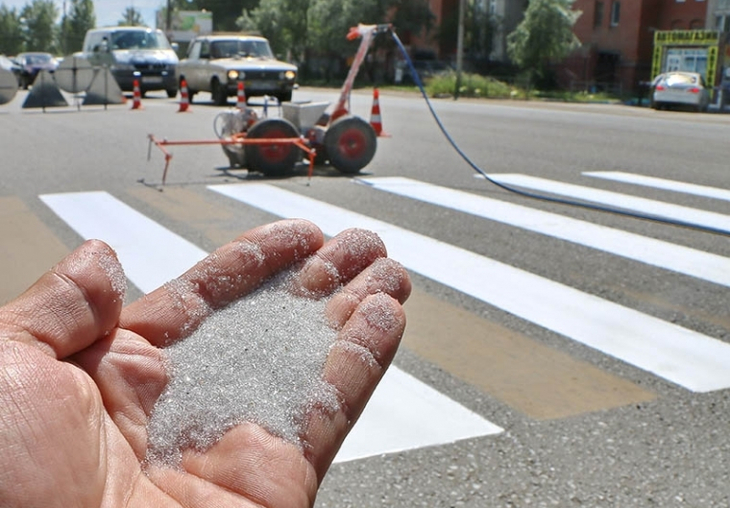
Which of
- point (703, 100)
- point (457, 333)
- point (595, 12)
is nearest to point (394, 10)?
point (595, 12)

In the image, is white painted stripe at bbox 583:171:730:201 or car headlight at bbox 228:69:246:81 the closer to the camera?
white painted stripe at bbox 583:171:730:201

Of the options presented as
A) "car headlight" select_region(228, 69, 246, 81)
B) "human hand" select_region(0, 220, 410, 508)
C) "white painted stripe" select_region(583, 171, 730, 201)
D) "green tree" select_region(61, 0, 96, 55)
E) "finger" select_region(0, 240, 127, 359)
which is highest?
"green tree" select_region(61, 0, 96, 55)

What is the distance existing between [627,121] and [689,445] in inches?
716

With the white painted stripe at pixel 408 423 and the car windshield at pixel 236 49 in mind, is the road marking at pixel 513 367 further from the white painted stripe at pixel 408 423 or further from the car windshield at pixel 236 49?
the car windshield at pixel 236 49

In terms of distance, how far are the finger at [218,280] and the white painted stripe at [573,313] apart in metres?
2.47

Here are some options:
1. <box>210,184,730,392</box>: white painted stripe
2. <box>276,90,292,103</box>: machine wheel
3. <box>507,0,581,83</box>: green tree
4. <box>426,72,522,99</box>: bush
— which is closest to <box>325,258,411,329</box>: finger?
<box>210,184,730,392</box>: white painted stripe

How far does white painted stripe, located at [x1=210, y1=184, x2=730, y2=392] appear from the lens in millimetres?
4316

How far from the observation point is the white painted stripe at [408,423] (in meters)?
3.39

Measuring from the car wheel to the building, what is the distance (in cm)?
3120

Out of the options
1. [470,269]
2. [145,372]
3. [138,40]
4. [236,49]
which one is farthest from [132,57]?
[145,372]

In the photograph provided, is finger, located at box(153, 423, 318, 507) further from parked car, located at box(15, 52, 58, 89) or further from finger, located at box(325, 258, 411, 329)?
parked car, located at box(15, 52, 58, 89)

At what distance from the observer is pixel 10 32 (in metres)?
118

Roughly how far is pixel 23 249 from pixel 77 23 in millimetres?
126348

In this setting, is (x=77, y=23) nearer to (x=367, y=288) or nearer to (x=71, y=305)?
(x=367, y=288)
